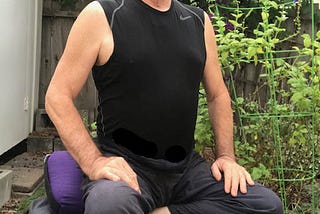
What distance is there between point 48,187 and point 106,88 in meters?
0.50

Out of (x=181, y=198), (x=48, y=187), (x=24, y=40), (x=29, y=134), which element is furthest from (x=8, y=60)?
(x=181, y=198)

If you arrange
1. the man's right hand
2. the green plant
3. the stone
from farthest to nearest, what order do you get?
the stone → the green plant → the man's right hand

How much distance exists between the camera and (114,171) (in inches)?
80.3

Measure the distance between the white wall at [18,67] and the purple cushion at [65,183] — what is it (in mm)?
2012

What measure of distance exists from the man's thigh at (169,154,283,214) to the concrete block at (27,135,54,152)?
300cm

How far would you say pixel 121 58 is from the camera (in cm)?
219

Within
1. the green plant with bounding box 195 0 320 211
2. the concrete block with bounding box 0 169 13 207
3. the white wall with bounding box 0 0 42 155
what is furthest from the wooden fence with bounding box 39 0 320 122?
the green plant with bounding box 195 0 320 211

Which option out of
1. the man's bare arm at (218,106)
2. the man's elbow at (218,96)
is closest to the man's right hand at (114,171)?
the man's bare arm at (218,106)

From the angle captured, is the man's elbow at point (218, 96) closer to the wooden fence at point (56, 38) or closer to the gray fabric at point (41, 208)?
the gray fabric at point (41, 208)

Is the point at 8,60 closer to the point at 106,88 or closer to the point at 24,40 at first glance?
the point at 24,40

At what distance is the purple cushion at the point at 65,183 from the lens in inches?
87.6

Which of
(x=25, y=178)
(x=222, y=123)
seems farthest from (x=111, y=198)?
(x=25, y=178)

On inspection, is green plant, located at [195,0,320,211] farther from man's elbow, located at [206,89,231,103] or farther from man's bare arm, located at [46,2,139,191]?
man's bare arm, located at [46,2,139,191]

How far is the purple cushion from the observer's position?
2.22 meters
